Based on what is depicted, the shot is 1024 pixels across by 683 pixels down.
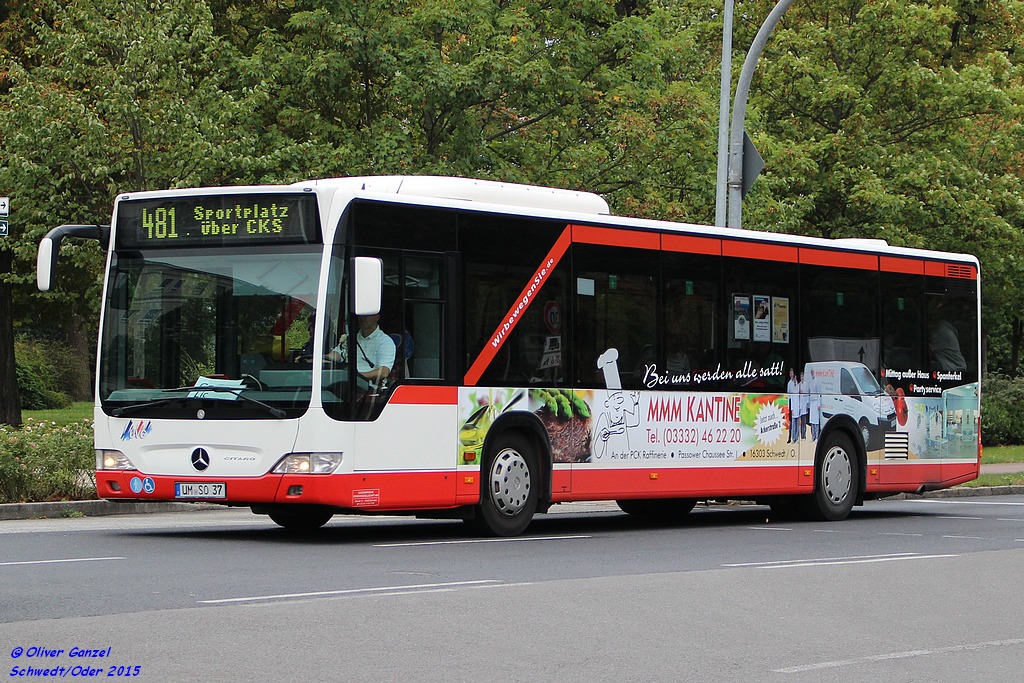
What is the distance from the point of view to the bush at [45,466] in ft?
59.0

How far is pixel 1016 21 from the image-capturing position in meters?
41.8

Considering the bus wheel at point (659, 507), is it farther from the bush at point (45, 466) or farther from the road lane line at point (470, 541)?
the bush at point (45, 466)

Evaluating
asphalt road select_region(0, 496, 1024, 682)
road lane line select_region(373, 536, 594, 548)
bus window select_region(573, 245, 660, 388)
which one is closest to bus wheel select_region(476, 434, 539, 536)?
road lane line select_region(373, 536, 594, 548)

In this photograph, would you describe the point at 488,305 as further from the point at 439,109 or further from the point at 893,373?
the point at 439,109

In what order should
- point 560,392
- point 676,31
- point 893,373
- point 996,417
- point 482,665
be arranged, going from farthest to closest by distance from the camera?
1. point 996,417
2. point 676,31
3. point 893,373
4. point 560,392
5. point 482,665

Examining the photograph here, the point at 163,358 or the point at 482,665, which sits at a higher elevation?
the point at 163,358

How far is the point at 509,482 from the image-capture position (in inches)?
609

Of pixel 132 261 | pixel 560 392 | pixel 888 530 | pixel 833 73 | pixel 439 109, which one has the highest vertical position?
pixel 833 73

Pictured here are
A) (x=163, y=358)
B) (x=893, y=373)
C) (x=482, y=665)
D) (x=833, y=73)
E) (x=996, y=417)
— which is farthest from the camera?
(x=996, y=417)

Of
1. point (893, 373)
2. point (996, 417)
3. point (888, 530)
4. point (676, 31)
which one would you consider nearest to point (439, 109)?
point (676, 31)

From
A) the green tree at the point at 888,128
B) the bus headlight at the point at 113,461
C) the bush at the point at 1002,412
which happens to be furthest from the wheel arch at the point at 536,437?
the bush at the point at 1002,412

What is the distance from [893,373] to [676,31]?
1362 centimetres

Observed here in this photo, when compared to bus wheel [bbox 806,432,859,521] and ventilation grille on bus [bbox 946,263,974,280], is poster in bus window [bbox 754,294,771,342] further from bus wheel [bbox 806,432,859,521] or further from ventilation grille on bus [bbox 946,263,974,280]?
ventilation grille on bus [bbox 946,263,974,280]

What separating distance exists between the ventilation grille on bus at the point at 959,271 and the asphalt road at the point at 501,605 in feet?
16.8
